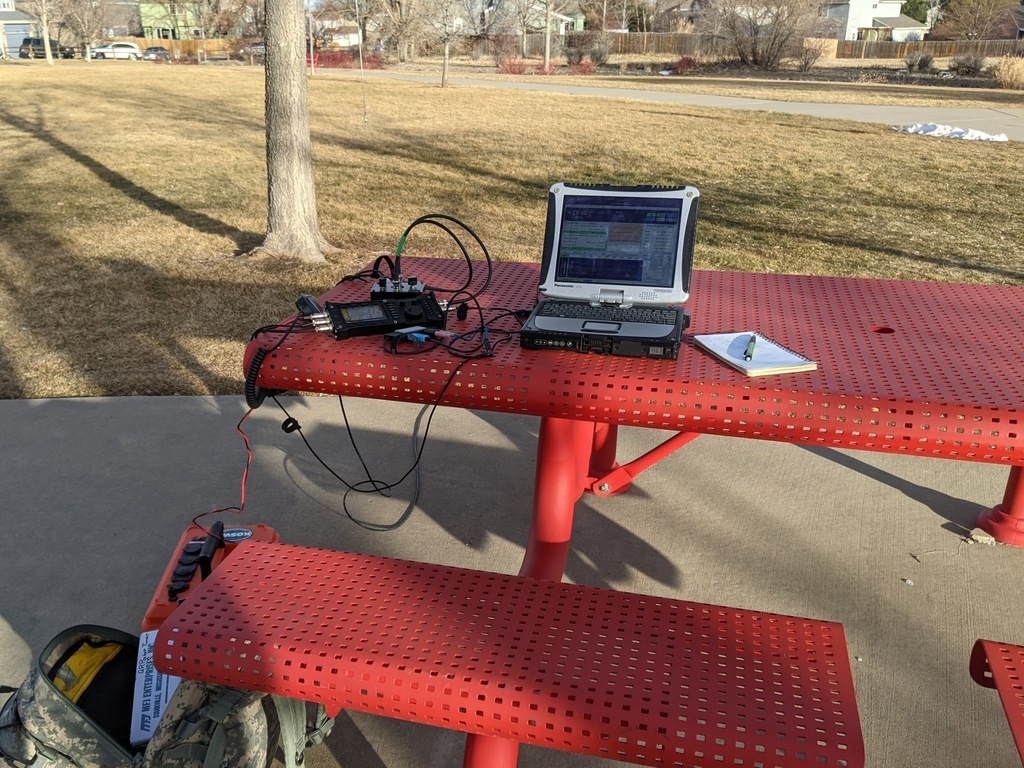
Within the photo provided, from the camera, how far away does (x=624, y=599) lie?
1935mm

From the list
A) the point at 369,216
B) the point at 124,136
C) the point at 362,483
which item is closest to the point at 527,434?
the point at 362,483

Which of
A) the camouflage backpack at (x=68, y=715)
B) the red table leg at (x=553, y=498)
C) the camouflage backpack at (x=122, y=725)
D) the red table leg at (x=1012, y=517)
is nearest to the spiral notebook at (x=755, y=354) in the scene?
the red table leg at (x=553, y=498)

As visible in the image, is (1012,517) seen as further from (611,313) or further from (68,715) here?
(68,715)

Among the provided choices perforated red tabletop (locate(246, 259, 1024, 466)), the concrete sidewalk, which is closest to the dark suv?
the concrete sidewalk

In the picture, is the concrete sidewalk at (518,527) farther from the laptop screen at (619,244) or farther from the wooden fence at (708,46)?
the wooden fence at (708,46)

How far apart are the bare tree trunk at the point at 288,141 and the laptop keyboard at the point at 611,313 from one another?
4365 millimetres

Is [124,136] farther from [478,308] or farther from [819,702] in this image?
[819,702]

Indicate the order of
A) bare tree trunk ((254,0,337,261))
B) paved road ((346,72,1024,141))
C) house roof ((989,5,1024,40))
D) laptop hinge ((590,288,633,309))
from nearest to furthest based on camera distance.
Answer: laptop hinge ((590,288,633,309))
bare tree trunk ((254,0,337,261))
paved road ((346,72,1024,141))
house roof ((989,5,1024,40))

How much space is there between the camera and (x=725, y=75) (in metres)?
36.0

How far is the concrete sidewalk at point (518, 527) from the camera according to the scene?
8.06 feet

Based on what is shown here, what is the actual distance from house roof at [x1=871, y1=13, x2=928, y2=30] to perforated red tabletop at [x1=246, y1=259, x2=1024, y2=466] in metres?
75.4

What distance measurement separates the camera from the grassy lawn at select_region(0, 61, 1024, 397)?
5.38 meters

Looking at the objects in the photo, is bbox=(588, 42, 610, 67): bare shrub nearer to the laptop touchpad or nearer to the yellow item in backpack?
the laptop touchpad

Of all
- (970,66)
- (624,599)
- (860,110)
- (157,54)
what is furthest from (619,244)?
(157,54)
